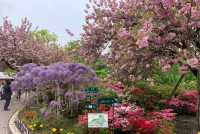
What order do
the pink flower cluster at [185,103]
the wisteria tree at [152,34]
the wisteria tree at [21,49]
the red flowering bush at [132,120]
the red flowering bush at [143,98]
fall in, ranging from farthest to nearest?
the wisteria tree at [21,49] → the pink flower cluster at [185,103] → the red flowering bush at [143,98] → the red flowering bush at [132,120] → the wisteria tree at [152,34]

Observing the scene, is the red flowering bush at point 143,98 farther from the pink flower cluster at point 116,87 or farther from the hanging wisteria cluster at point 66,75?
the hanging wisteria cluster at point 66,75

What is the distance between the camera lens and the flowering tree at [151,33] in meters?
16.2

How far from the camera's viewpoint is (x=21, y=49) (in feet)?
136

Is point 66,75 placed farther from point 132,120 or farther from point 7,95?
point 7,95

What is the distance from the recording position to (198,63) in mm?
15750

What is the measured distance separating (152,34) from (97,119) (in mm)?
2746

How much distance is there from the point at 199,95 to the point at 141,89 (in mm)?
7321

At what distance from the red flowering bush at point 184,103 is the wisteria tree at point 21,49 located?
16.2m

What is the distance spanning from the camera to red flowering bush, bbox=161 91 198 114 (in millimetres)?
25047

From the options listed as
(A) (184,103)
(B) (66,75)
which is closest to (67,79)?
(B) (66,75)

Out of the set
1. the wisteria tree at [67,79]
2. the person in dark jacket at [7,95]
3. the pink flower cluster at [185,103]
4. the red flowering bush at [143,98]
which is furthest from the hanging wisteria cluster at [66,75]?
the person in dark jacket at [7,95]

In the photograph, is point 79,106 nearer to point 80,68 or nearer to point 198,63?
point 80,68

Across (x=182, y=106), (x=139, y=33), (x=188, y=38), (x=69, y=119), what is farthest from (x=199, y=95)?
(x=182, y=106)

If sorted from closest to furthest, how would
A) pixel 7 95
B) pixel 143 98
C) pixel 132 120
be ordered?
pixel 132 120, pixel 143 98, pixel 7 95
